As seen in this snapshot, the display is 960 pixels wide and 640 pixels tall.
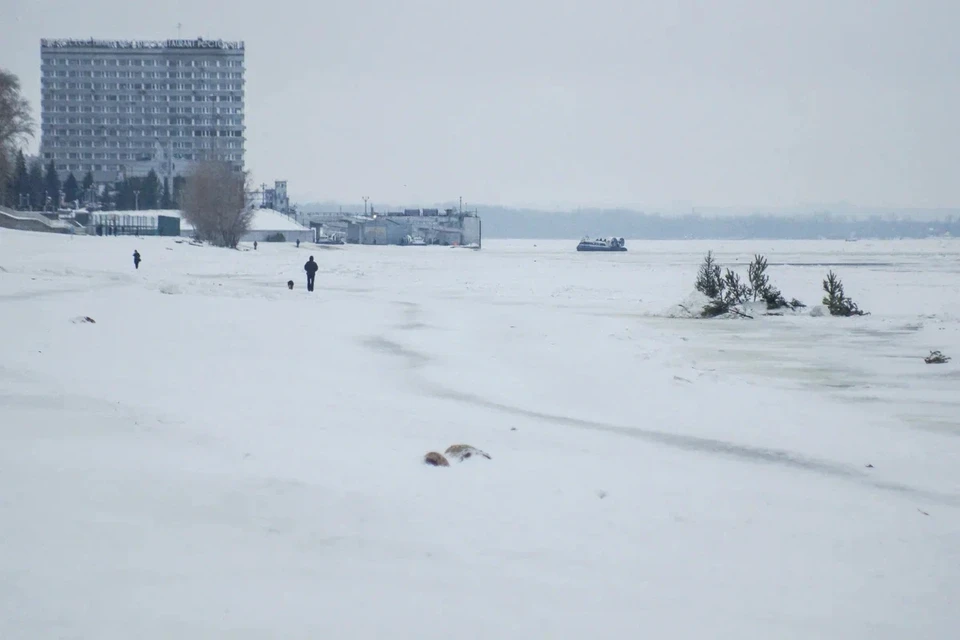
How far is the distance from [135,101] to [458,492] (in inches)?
7822

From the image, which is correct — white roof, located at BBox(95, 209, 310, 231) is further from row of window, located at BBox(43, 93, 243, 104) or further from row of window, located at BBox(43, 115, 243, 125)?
row of window, located at BBox(43, 93, 243, 104)

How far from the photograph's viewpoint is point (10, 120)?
75.2 meters

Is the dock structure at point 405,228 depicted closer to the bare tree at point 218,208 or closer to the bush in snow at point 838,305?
the bare tree at point 218,208

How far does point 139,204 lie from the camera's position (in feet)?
459

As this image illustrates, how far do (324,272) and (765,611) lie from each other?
4674 cm

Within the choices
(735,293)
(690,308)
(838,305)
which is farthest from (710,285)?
(838,305)

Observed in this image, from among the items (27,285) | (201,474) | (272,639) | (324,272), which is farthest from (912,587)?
(324,272)

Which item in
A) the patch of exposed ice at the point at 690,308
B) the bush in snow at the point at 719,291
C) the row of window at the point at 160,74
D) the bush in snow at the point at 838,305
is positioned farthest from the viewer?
the row of window at the point at 160,74

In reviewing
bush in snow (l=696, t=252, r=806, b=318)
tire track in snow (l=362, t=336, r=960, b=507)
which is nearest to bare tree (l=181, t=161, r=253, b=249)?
bush in snow (l=696, t=252, r=806, b=318)

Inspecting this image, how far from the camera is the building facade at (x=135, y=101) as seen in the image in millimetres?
188750

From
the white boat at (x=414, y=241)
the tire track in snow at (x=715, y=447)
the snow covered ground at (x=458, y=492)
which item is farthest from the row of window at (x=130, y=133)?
the tire track in snow at (x=715, y=447)

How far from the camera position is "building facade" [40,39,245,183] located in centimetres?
18875

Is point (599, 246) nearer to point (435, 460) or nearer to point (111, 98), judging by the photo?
point (111, 98)

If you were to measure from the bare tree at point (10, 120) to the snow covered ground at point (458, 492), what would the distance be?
61.8 m
